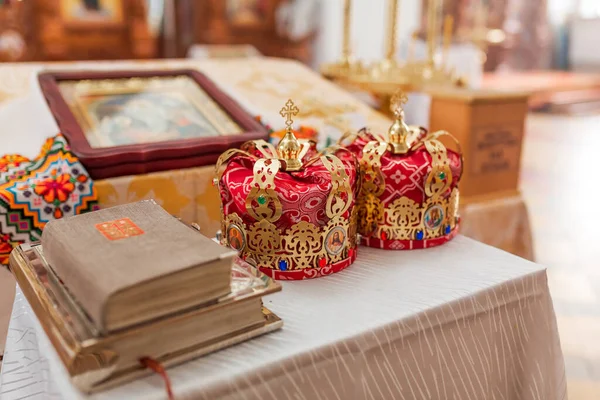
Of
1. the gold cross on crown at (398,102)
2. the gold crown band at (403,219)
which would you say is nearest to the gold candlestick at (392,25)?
the gold cross on crown at (398,102)

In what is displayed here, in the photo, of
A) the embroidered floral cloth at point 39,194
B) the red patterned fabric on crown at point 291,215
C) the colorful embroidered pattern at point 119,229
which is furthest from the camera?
the embroidered floral cloth at point 39,194

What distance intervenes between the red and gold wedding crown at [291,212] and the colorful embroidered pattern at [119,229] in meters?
0.20

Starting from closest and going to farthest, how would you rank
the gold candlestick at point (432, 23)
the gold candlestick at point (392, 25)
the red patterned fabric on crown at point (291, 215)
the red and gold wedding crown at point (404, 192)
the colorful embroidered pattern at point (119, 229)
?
the colorful embroidered pattern at point (119, 229) < the red patterned fabric on crown at point (291, 215) < the red and gold wedding crown at point (404, 192) < the gold candlestick at point (392, 25) < the gold candlestick at point (432, 23)

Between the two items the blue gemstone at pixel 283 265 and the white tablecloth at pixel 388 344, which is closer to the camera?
the white tablecloth at pixel 388 344

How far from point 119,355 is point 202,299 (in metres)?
0.12

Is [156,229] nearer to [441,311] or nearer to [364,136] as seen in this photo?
[441,311]

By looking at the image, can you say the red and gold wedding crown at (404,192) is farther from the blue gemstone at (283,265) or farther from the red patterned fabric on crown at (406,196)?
the blue gemstone at (283,265)

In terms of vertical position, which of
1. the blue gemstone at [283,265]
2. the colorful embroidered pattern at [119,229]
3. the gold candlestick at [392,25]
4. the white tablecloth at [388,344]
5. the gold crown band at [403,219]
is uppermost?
the gold candlestick at [392,25]

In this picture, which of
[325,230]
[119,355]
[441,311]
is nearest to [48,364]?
[119,355]

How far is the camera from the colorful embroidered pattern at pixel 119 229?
0.84 m

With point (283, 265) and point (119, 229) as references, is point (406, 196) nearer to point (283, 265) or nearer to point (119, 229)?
point (283, 265)

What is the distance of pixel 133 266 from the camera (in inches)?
29.1

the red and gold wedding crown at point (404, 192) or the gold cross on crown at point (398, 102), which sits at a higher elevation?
the gold cross on crown at point (398, 102)

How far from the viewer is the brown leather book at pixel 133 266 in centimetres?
70
